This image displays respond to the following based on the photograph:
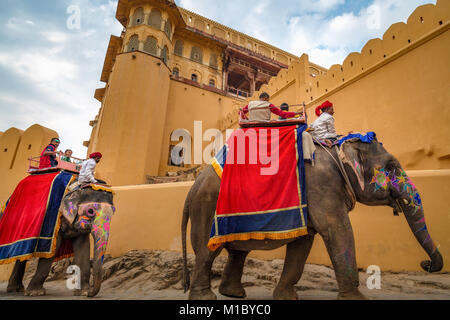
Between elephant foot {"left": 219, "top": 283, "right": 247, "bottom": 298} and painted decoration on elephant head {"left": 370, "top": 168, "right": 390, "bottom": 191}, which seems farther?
elephant foot {"left": 219, "top": 283, "right": 247, "bottom": 298}

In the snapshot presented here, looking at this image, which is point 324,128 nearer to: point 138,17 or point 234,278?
point 234,278

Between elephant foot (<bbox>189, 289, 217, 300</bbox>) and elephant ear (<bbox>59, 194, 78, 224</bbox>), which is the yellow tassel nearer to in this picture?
elephant foot (<bbox>189, 289, 217, 300</bbox>)

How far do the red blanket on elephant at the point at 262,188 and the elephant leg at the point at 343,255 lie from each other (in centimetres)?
27

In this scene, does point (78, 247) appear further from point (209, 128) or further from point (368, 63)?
point (209, 128)

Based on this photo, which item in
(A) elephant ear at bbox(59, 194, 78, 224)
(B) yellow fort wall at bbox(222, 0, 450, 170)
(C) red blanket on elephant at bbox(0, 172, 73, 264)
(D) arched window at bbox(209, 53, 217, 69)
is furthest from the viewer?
(D) arched window at bbox(209, 53, 217, 69)

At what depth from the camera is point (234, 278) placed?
3.58 m

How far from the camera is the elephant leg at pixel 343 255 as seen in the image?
237 cm

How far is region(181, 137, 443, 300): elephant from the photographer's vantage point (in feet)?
8.31

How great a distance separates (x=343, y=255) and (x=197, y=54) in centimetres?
2124

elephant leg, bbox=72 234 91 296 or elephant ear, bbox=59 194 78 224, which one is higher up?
elephant ear, bbox=59 194 78 224

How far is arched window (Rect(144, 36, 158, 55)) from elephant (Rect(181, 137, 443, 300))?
1438 centimetres

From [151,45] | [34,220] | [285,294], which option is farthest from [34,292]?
[151,45]

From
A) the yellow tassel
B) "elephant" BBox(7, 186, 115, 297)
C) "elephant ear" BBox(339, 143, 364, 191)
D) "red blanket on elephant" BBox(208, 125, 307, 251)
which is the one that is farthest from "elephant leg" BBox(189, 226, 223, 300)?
"elephant" BBox(7, 186, 115, 297)

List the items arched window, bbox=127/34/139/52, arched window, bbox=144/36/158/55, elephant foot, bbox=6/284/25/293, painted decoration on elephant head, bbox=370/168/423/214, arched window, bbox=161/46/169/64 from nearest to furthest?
painted decoration on elephant head, bbox=370/168/423/214 → elephant foot, bbox=6/284/25/293 → arched window, bbox=127/34/139/52 → arched window, bbox=144/36/158/55 → arched window, bbox=161/46/169/64
